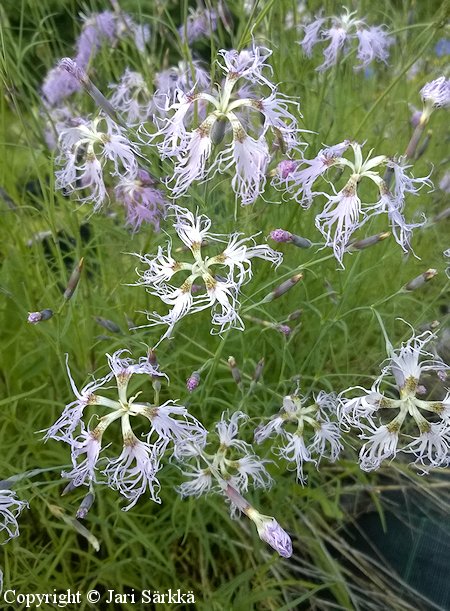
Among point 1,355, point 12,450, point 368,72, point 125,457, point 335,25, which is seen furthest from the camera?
point 368,72

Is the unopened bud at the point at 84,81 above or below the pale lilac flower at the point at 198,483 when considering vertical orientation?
above

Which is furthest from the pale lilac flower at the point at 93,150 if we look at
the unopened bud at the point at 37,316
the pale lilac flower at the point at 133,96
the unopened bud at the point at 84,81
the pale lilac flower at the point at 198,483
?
the pale lilac flower at the point at 198,483

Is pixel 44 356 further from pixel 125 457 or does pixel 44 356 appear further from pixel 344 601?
pixel 344 601

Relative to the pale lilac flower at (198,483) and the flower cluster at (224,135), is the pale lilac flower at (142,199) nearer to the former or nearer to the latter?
the flower cluster at (224,135)

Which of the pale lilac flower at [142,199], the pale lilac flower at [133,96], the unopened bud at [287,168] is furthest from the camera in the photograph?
the pale lilac flower at [133,96]

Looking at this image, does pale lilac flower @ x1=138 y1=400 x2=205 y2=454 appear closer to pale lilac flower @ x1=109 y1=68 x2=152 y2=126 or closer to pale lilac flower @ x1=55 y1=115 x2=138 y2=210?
pale lilac flower @ x1=55 y1=115 x2=138 y2=210

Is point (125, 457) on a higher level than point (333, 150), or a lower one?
lower

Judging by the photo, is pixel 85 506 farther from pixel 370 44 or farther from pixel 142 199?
pixel 370 44

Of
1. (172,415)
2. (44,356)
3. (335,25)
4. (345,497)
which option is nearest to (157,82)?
(335,25)
